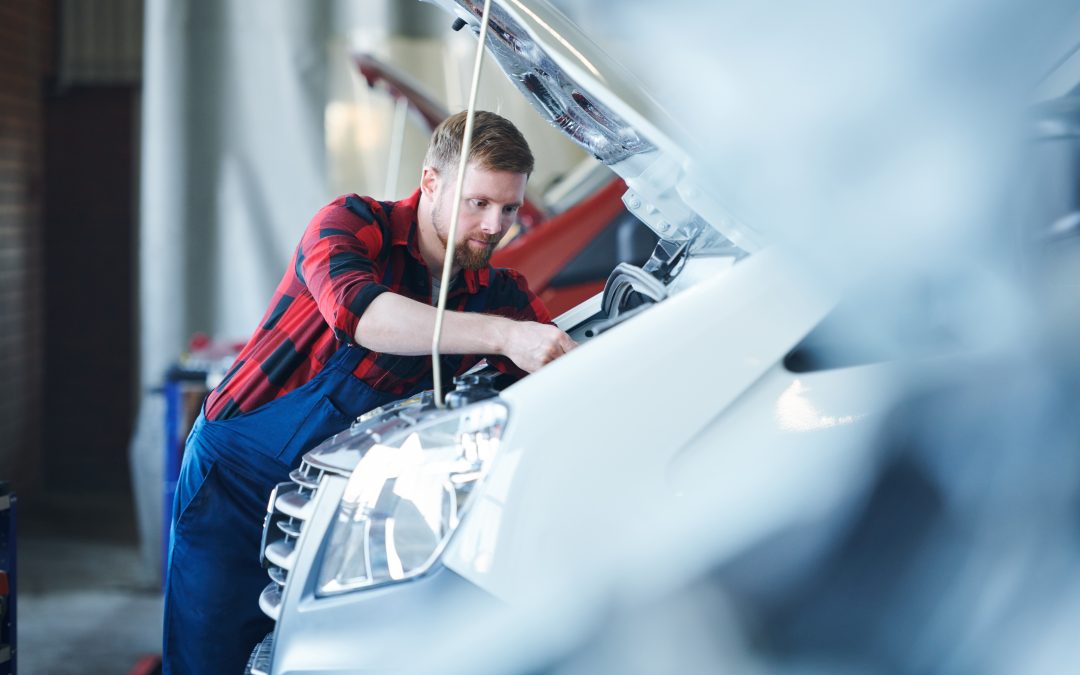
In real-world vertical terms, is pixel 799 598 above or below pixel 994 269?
below

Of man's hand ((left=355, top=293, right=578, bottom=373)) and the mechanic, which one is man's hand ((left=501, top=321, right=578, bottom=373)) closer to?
man's hand ((left=355, top=293, right=578, bottom=373))

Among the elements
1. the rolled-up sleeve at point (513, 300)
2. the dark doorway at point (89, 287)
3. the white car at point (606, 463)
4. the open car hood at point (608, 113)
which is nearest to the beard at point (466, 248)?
the rolled-up sleeve at point (513, 300)

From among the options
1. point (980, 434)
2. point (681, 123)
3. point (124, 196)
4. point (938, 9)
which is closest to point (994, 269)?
point (980, 434)

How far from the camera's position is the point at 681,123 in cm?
133

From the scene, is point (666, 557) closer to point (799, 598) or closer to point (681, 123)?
point (799, 598)

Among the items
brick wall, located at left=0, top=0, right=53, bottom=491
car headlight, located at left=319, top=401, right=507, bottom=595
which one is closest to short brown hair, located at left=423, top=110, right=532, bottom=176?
car headlight, located at left=319, top=401, right=507, bottom=595

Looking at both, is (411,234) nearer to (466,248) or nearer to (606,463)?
(466,248)

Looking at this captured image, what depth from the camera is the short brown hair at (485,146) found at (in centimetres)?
164

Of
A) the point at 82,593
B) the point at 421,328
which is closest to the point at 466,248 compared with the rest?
the point at 421,328

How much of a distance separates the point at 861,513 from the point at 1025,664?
264 millimetres

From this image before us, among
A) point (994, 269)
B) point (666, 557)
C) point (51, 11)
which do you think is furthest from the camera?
point (51, 11)

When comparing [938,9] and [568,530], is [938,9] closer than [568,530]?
No

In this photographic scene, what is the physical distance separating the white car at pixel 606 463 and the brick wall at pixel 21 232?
4.09 metres

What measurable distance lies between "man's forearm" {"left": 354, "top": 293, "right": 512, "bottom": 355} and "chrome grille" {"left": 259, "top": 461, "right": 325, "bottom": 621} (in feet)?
0.70
